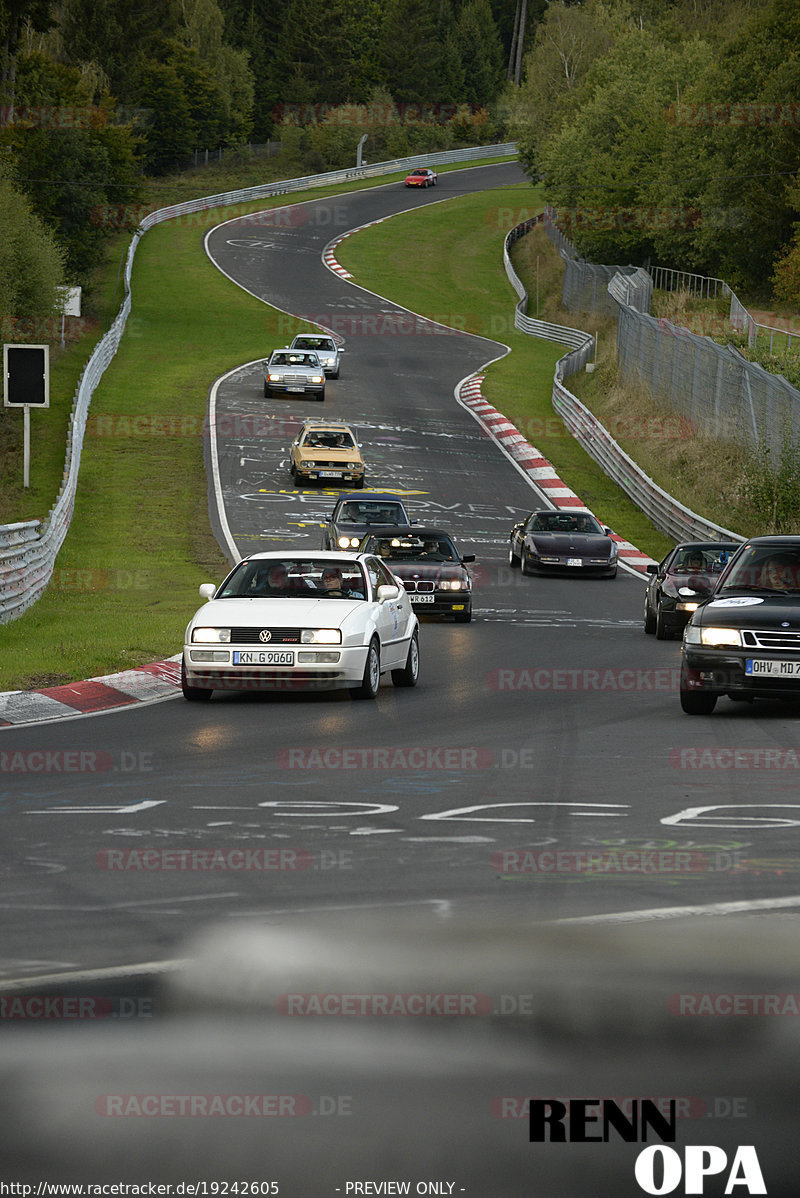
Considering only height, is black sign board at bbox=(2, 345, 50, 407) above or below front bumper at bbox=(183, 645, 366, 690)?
below

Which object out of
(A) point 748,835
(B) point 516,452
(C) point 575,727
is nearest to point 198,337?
(B) point 516,452

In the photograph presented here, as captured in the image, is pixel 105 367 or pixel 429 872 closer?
pixel 429 872

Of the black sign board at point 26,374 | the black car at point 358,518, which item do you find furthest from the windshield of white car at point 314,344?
the black car at point 358,518

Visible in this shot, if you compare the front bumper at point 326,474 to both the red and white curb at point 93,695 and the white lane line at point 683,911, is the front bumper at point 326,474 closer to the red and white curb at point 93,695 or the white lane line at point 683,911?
the red and white curb at point 93,695

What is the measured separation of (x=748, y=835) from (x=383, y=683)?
8934mm

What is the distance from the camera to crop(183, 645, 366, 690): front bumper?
14727mm

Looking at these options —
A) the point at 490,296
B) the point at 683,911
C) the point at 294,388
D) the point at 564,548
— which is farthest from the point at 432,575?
the point at 490,296

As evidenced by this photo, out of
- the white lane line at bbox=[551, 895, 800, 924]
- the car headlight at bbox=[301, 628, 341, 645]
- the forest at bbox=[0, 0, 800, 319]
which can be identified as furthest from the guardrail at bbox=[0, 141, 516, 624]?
the white lane line at bbox=[551, 895, 800, 924]

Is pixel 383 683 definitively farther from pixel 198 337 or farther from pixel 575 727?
pixel 198 337

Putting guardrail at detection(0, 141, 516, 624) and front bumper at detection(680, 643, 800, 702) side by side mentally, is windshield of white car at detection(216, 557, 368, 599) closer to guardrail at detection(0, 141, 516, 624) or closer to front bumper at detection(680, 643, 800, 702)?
front bumper at detection(680, 643, 800, 702)

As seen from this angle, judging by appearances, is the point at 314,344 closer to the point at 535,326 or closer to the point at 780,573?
the point at 535,326

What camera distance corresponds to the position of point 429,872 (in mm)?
7500

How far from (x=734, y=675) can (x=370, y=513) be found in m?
16.7

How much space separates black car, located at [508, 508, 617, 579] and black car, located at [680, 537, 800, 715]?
648 inches
